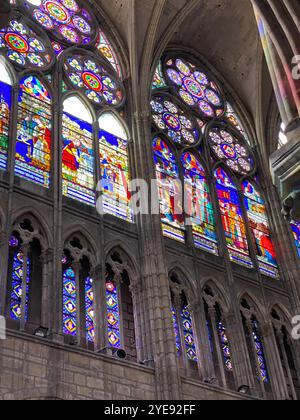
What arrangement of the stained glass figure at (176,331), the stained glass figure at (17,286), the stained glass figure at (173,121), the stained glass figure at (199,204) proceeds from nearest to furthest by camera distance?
the stained glass figure at (17,286)
the stained glass figure at (176,331)
the stained glass figure at (199,204)
the stained glass figure at (173,121)

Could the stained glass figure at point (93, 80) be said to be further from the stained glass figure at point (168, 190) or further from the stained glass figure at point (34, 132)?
the stained glass figure at point (168, 190)

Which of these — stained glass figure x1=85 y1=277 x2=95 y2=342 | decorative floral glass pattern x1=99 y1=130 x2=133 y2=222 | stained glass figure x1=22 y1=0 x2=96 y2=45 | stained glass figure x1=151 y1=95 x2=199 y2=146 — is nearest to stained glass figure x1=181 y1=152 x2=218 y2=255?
stained glass figure x1=151 y1=95 x2=199 y2=146

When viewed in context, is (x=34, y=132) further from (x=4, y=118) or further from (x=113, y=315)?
(x=113, y=315)

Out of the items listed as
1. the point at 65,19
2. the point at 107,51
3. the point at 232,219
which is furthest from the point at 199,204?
the point at 65,19

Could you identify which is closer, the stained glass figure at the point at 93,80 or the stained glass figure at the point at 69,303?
the stained glass figure at the point at 69,303

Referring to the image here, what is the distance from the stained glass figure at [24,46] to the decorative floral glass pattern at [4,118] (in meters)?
1.10

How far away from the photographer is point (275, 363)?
1625cm

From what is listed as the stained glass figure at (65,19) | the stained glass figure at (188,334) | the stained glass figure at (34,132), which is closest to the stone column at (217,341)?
the stained glass figure at (188,334)

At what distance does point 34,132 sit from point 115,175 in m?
2.28

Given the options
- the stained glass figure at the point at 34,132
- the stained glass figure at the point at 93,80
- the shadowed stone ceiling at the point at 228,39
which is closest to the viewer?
the stained glass figure at the point at 34,132

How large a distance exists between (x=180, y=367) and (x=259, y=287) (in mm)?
4016

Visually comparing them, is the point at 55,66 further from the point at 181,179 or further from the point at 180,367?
the point at 180,367

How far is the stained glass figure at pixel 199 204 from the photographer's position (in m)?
17.7
